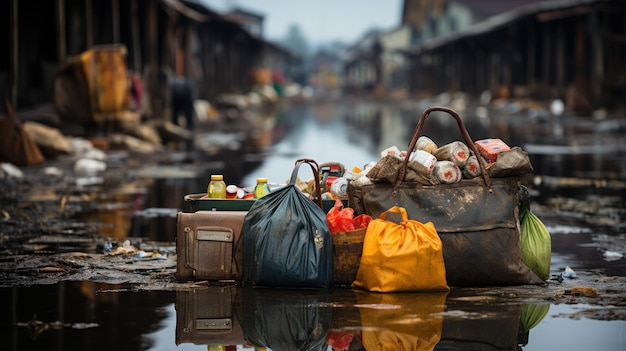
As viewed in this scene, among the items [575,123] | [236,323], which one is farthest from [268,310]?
[575,123]

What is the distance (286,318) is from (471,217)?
1542mm

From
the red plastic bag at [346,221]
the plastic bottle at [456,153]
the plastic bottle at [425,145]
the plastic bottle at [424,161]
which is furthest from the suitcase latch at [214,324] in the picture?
the plastic bottle at [425,145]

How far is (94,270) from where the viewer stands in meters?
7.23

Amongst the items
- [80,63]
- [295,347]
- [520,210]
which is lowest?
[295,347]

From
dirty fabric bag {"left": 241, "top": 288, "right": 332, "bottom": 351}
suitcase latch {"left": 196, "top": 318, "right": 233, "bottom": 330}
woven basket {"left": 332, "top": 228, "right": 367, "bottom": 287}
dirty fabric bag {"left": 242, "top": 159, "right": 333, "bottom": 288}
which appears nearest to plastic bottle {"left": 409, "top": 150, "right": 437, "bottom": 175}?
woven basket {"left": 332, "top": 228, "right": 367, "bottom": 287}

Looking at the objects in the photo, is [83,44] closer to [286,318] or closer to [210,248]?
[210,248]

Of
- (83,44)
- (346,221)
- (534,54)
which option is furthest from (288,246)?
(534,54)

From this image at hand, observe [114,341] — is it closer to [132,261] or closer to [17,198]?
[132,261]

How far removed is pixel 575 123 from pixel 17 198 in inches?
842

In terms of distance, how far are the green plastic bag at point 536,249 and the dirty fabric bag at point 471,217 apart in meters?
0.15

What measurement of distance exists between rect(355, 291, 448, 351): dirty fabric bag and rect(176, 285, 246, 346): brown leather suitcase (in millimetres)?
648

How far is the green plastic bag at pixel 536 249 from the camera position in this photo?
688cm

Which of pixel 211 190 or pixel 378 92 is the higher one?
pixel 378 92

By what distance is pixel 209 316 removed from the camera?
5.76m
